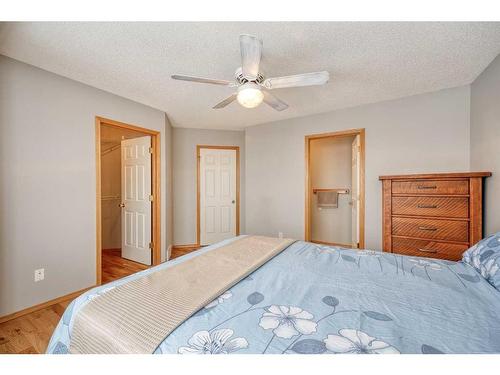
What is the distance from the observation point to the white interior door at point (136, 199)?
3031 millimetres

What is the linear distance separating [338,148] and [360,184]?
53.4 inches

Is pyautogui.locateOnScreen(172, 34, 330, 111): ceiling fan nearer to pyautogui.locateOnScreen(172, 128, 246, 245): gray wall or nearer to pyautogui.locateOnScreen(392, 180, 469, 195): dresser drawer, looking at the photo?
pyautogui.locateOnScreen(392, 180, 469, 195): dresser drawer

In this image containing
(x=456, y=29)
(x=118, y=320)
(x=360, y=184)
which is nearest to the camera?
(x=118, y=320)

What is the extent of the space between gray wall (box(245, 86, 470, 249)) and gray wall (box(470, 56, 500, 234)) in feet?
0.70

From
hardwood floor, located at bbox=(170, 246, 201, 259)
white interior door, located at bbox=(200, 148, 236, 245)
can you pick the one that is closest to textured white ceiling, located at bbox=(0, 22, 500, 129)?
white interior door, located at bbox=(200, 148, 236, 245)

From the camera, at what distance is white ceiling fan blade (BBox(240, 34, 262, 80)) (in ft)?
4.05

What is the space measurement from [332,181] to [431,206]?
209cm

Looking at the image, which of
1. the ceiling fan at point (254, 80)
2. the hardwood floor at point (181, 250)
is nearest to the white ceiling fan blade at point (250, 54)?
the ceiling fan at point (254, 80)

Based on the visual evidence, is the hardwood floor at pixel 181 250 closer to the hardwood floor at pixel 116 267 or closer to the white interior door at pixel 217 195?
the white interior door at pixel 217 195

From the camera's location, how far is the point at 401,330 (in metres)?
0.67

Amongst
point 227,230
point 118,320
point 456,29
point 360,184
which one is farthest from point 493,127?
point 227,230

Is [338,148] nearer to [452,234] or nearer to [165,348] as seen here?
[452,234]

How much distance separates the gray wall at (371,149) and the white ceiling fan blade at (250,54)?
1.99m
